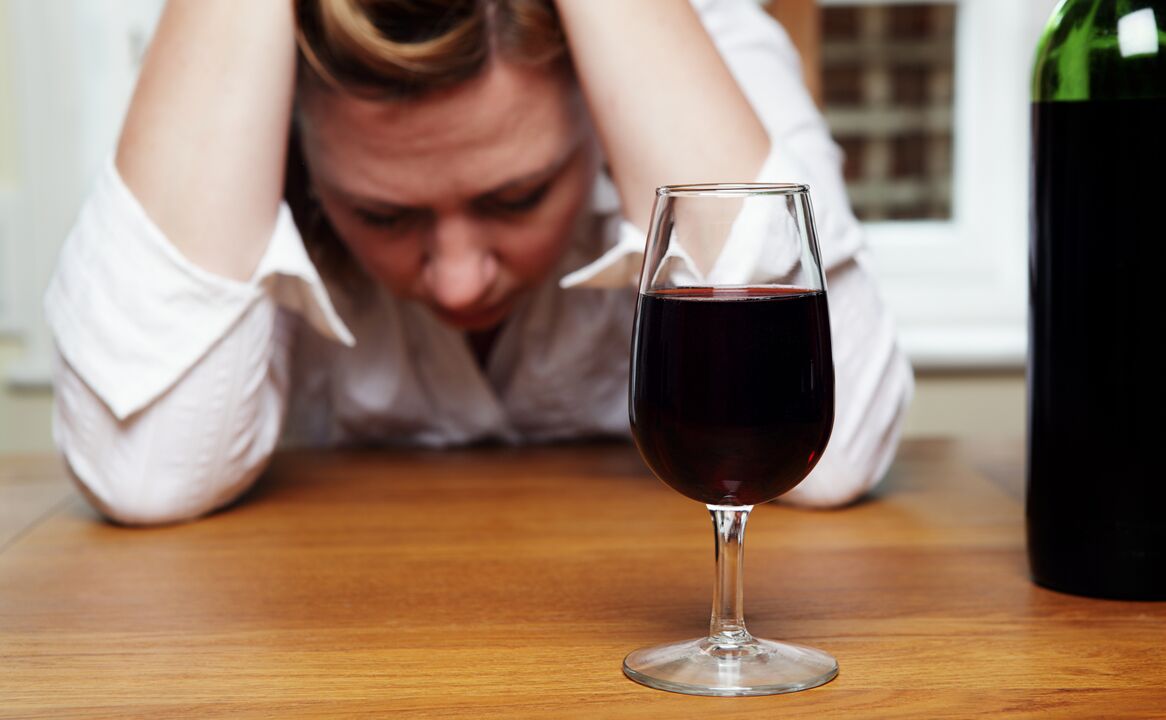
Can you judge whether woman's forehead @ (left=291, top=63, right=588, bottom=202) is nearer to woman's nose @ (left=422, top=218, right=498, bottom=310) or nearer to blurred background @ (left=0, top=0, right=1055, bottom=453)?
woman's nose @ (left=422, top=218, right=498, bottom=310)

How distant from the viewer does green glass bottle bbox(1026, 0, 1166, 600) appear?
2.46ft

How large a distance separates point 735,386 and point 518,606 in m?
0.25

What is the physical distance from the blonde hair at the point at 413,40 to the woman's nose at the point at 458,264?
13 centimetres

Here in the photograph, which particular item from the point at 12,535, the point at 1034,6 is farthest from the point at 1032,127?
the point at 1034,6

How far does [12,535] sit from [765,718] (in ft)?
2.27

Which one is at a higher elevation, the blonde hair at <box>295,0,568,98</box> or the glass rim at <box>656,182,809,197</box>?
the blonde hair at <box>295,0,568,98</box>

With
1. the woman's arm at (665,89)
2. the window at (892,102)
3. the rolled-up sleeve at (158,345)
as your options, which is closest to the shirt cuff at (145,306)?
the rolled-up sleeve at (158,345)

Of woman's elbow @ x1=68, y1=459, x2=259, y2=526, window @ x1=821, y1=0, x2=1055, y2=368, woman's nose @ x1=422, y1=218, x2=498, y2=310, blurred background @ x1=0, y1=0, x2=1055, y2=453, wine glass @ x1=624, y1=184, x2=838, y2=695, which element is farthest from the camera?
window @ x1=821, y1=0, x2=1055, y2=368

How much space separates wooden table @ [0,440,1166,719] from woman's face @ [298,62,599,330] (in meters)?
0.20

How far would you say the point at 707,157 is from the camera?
3.69ft

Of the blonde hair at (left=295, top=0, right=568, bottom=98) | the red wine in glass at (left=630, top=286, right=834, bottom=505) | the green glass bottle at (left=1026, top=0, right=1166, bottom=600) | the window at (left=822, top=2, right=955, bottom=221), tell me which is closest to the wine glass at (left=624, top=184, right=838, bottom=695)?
the red wine in glass at (left=630, top=286, right=834, bottom=505)

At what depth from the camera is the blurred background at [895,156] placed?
2275 millimetres

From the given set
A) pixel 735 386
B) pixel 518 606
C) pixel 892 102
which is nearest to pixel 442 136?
pixel 518 606

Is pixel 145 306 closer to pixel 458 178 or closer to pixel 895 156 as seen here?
pixel 458 178
